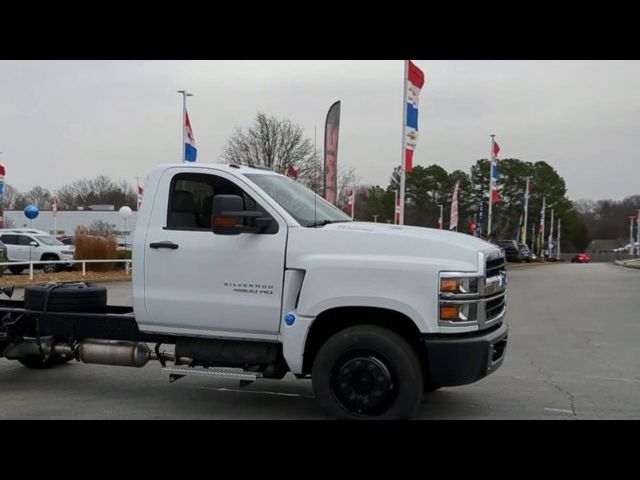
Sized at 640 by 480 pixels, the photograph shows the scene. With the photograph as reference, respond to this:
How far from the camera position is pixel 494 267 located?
218 inches

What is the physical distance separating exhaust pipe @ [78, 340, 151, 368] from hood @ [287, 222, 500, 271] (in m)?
1.96

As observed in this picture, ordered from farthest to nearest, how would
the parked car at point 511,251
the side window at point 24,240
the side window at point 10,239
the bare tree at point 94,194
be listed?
the bare tree at point 94,194
the parked car at point 511,251
the side window at point 10,239
the side window at point 24,240

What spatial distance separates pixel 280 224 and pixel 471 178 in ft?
300

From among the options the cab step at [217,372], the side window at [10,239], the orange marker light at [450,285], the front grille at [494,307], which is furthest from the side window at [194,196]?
the side window at [10,239]

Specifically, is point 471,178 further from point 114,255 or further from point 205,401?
point 205,401

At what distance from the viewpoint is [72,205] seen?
→ 303 ft

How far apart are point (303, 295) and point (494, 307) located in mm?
1675

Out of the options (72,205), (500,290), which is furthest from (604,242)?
(500,290)

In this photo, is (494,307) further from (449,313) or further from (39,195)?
(39,195)

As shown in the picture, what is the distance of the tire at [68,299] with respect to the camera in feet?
21.7

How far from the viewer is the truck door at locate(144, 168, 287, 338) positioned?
5.51 m

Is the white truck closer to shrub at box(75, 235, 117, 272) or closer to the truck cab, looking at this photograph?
the truck cab

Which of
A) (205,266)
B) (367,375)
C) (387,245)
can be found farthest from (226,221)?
(367,375)

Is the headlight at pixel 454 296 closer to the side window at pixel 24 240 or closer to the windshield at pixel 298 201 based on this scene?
the windshield at pixel 298 201
